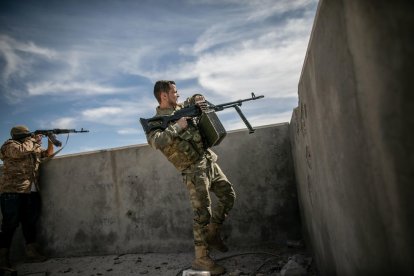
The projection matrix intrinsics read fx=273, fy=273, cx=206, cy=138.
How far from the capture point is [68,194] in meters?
4.33

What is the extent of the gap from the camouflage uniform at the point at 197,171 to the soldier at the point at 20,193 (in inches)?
94.3

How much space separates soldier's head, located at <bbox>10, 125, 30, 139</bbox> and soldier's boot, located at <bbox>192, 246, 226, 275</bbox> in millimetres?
3589

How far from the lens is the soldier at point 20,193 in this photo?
3965 millimetres

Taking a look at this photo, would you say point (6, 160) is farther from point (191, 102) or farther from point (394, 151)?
point (394, 151)

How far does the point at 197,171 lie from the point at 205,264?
3.07 ft

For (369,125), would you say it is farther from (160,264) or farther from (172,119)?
(160,264)

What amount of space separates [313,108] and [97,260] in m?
3.64

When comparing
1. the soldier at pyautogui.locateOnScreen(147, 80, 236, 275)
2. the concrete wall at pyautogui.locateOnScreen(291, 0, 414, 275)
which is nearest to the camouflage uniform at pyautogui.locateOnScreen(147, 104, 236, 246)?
the soldier at pyautogui.locateOnScreen(147, 80, 236, 275)

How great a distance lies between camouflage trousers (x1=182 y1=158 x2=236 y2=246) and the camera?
9.42 ft

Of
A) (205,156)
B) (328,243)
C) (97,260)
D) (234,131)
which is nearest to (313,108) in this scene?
(328,243)

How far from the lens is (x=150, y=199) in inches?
153

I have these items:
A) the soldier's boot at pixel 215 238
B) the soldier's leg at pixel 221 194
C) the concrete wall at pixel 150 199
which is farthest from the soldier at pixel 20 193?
the soldier's leg at pixel 221 194

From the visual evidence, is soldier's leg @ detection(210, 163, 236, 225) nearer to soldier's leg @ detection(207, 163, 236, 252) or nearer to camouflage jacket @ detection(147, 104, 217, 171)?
soldier's leg @ detection(207, 163, 236, 252)

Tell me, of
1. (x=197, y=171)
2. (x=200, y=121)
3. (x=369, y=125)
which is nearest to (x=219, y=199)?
(x=197, y=171)
